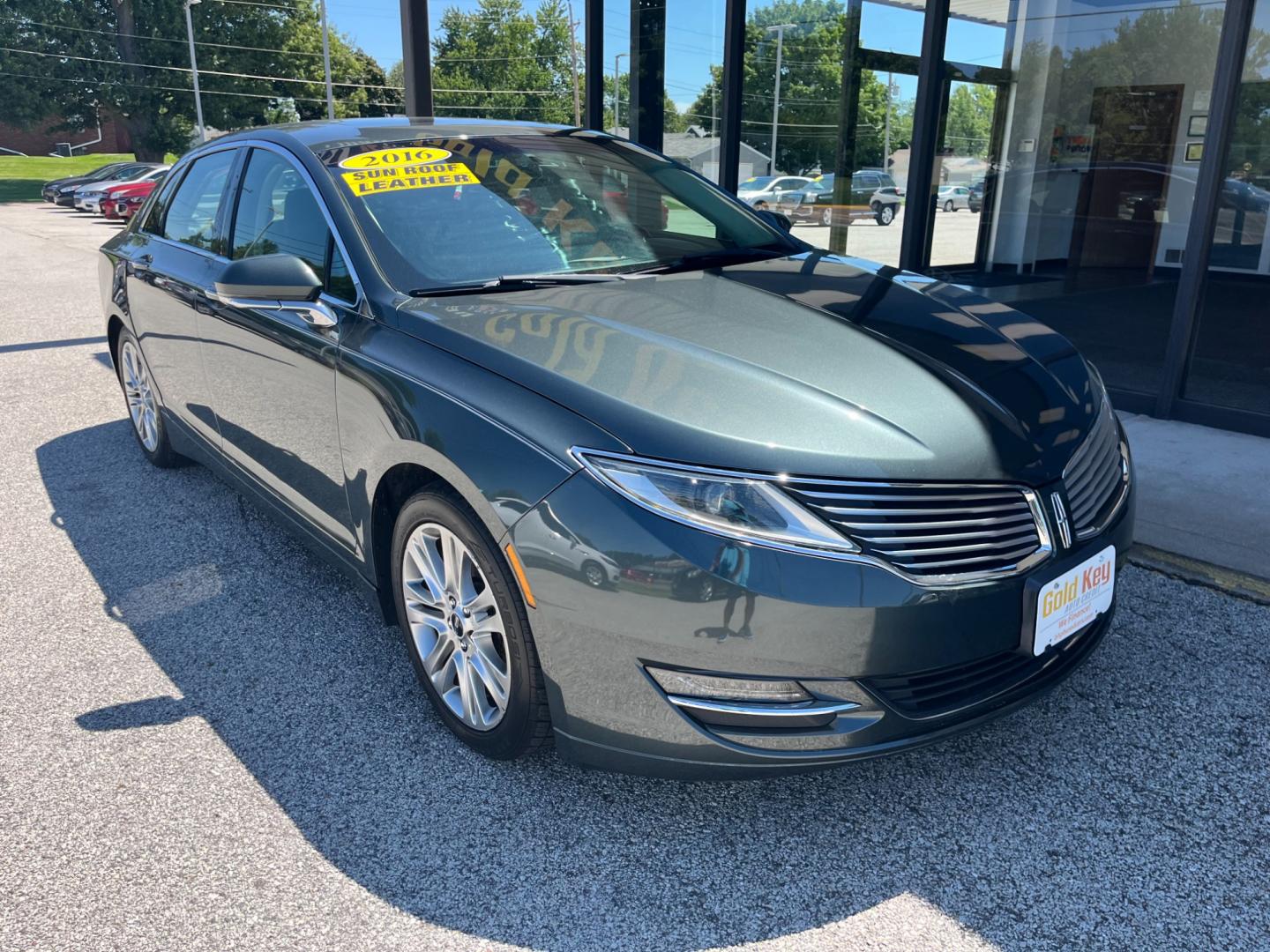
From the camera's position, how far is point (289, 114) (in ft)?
147

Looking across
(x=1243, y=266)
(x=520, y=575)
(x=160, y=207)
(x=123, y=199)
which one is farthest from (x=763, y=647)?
(x=123, y=199)

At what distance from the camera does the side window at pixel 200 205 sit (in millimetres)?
3957

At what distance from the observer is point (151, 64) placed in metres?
41.4

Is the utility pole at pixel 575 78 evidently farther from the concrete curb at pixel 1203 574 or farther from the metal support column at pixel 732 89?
the concrete curb at pixel 1203 574

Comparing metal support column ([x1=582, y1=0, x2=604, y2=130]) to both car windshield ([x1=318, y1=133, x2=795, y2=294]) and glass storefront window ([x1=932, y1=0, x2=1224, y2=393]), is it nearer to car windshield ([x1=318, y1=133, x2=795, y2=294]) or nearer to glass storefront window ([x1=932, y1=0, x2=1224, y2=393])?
glass storefront window ([x1=932, y1=0, x2=1224, y2=393])

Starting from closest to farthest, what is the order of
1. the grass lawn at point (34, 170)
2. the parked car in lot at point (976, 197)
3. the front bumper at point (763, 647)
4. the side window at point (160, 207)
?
the front bumper at point (763, 647) → the side window at point (160, 207) → the parked car in lot at point (976, 197) → the grass lawn at point (34, 170)

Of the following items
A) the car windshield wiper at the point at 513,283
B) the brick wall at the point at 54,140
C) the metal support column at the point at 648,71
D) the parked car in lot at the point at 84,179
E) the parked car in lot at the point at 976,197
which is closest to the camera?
the car windshield wiper at the point at 513,283

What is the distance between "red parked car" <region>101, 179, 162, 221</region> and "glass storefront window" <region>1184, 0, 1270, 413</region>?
23714 mm

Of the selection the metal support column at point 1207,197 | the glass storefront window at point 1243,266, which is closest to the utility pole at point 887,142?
the glass storefront window at point 1243,266

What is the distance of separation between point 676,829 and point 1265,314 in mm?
6835

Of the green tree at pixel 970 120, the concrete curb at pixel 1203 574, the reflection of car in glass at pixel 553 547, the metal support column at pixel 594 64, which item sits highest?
the metal support column at pixel 594 64

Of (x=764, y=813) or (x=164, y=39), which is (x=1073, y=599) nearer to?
(x=764, y=813)

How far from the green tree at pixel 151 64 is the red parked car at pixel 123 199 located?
19.6 meters

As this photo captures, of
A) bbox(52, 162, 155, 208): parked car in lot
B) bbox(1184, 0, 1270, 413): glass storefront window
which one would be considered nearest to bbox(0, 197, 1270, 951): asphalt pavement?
bbox(1184, 0, 1270, 413): glass storefront window
